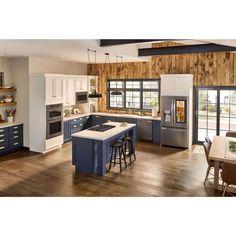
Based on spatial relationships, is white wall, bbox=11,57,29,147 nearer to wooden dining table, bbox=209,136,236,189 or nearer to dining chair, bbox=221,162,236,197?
wooden dining table, bbox=209,136,236,189

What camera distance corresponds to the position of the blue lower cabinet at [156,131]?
837cm

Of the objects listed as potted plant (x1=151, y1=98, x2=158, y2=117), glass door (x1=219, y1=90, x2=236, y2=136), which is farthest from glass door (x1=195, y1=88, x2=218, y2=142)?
potted plant (x1=151, y1=98, x2=158, y2=117)

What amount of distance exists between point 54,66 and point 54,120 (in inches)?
81.7

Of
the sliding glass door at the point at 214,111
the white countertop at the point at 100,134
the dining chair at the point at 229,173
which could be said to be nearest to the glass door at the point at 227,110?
the sliding glass door at the point at 214,111

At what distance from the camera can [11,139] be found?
24.0 ft

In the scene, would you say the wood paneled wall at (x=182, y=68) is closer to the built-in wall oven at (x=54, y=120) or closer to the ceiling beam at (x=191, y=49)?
the ceiling beam at (x=191, y=49)

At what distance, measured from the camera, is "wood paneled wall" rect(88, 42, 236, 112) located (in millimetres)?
7543

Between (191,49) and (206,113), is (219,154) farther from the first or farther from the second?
(206,113)

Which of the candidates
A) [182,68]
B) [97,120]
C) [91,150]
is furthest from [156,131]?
[91,150]

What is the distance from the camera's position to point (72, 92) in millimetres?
8703

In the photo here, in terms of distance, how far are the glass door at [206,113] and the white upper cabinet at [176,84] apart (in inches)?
22.8
